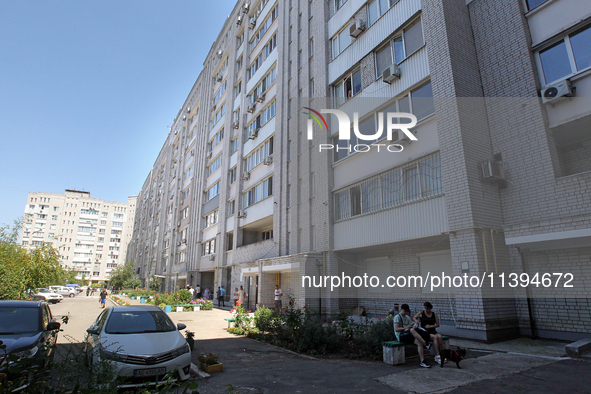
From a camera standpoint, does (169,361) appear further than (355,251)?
No

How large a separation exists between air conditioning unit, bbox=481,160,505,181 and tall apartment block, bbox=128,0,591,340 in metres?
0.07

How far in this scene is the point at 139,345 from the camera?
6.50 metres

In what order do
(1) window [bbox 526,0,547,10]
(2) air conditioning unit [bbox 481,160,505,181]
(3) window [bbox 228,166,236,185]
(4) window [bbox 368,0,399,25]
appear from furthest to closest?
(3) window [bbox 228,166,236,185], (4) window [bbox 368,0,399,25], (1) window [bbox 526,0,547,10], (2) air conditioning unit [bbox 481,160,505,181]

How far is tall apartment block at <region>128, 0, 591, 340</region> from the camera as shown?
9.91 metres

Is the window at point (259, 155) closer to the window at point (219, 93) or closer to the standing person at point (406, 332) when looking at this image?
the window at point (219, 93)

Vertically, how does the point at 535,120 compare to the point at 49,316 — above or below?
above

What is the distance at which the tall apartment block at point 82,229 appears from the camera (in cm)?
9694

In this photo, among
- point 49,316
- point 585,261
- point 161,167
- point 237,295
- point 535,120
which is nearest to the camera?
point 49,316

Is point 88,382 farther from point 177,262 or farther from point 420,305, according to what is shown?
point 177,262

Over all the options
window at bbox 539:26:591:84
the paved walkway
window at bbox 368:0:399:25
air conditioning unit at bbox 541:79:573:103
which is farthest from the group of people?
window at bbox 368:0:399:25

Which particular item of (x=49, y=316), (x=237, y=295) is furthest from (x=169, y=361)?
(x=237, y=295)

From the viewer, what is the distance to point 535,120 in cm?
1058

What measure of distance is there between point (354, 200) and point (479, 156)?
5.73m

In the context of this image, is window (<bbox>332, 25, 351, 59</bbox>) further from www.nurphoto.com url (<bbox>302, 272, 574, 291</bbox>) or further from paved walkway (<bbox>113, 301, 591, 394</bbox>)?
paved walkway (<bbox>113, 301, 591, 394</bbox>)
